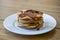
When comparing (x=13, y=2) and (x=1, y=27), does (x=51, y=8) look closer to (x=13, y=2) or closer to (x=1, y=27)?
(x=13, y=2)

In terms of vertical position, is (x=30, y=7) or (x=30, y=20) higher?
(x=30, y=7)

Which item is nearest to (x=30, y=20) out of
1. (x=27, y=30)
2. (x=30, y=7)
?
(x=27, y=30)

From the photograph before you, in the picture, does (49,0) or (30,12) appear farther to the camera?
(49,0)

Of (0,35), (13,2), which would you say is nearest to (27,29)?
(0,35)

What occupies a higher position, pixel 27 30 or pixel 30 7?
pixel 30 7


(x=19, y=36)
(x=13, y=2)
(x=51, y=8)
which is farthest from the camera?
(x=13, y=2)

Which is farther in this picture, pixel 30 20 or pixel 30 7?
pixel 30 7

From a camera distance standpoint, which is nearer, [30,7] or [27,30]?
[27,30]

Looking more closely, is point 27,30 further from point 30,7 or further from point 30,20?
point 30,7
